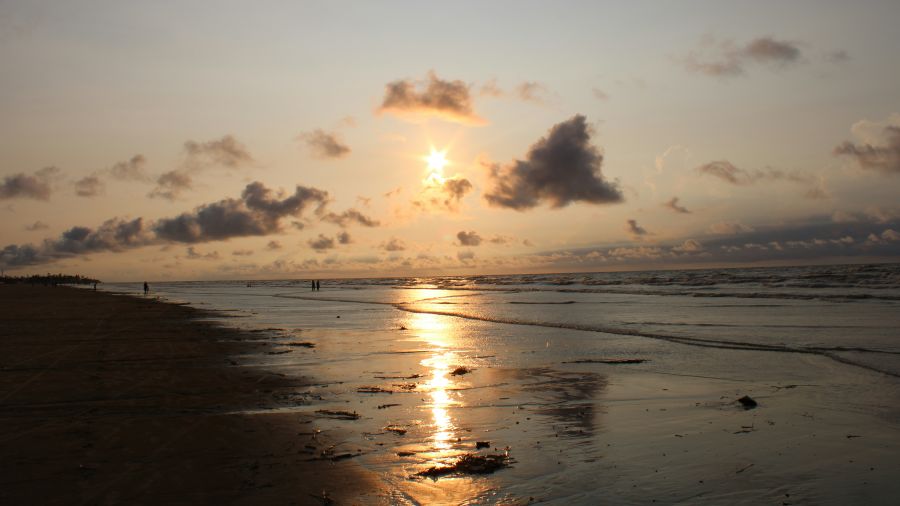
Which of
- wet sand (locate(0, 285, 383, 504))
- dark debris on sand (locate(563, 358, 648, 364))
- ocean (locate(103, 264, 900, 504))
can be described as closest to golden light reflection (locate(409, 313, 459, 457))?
ocean (locate(103, 264, 900, 504))

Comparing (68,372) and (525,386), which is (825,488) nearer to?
(525,386)

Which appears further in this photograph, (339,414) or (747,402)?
(747,402)

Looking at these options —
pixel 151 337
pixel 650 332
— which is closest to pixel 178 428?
pixel 151 337

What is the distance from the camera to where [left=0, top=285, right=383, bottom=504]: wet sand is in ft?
25.7

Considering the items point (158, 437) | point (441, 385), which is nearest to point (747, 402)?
point (441, 385)

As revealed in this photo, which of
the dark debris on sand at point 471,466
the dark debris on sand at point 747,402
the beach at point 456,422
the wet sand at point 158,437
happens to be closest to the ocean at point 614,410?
the beach at point 456,422

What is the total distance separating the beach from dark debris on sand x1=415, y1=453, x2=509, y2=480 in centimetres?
4

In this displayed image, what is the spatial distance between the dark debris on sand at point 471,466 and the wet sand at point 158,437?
0.91 metres

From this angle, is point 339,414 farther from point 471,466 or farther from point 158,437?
point 471,466

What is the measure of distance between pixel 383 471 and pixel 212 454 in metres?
2.76

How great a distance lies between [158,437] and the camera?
33.9 ft

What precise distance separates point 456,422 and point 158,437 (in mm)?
5157

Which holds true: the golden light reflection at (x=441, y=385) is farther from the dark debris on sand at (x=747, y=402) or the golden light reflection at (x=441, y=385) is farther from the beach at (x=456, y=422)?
the dark debris on sand at (x=747, y=402)

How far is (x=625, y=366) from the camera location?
19000mm
